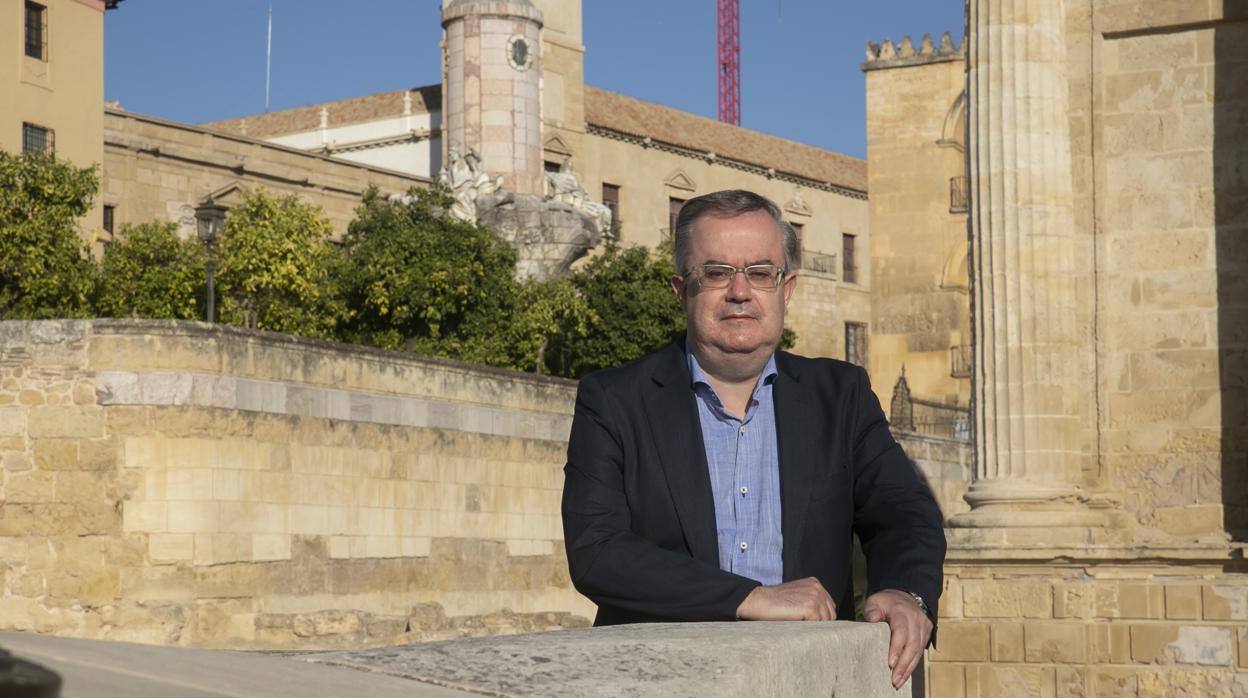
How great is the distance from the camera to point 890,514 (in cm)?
333

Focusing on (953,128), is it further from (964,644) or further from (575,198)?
(964,644)

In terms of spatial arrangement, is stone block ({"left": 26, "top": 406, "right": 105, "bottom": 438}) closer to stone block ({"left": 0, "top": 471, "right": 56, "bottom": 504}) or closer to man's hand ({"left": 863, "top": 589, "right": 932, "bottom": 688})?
stone block ({"left": 0, "top": 471, "right": 56, "bottom": 504})

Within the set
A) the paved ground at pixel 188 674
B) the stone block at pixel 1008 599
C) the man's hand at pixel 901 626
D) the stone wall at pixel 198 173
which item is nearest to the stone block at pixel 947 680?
the stone block at pixel 1008 599

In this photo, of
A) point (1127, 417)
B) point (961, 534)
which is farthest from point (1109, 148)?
point (961, 534)

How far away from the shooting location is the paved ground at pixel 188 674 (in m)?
1.89

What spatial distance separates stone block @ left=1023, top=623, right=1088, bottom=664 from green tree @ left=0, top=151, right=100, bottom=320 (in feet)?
63.2

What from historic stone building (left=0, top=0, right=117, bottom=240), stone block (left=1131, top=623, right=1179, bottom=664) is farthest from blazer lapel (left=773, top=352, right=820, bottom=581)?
historic stone building (left=0, top=0, right=117, bottom=240)

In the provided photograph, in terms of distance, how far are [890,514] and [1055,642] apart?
28.3 ft

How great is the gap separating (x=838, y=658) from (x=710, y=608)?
33 centimetres

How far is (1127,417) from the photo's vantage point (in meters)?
13.1

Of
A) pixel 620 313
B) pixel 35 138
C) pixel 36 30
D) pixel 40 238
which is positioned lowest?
pixel 620 313

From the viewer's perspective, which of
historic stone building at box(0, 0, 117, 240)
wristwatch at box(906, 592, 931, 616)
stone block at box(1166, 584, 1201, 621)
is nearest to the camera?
wristwatch at box(906, 592, 931, 616)

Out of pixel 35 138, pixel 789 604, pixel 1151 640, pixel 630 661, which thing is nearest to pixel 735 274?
pixel 789 604

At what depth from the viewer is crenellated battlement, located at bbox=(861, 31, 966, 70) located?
146 feet
